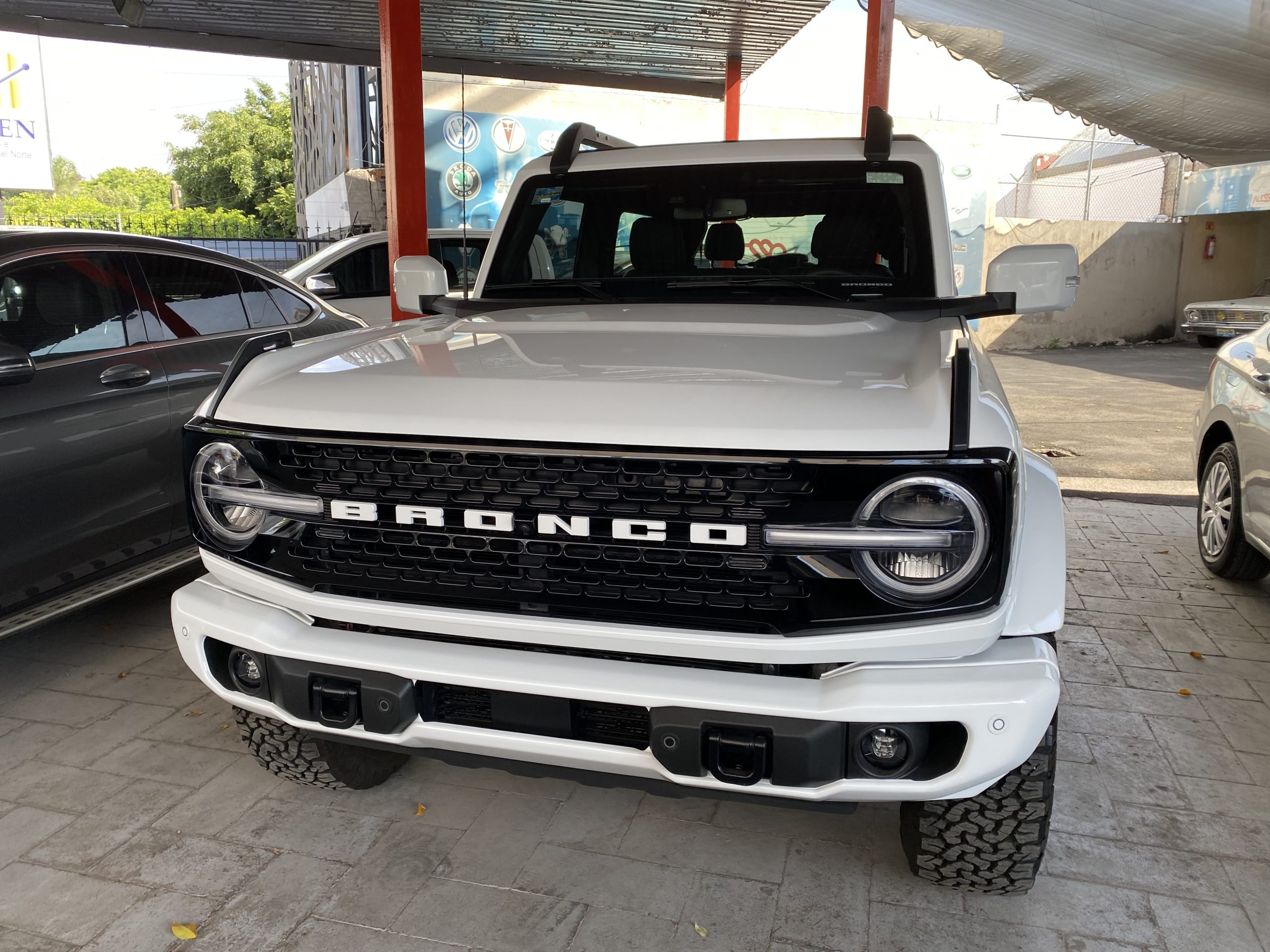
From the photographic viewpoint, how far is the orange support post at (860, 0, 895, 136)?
703cm

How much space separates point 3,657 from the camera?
12.6 feet

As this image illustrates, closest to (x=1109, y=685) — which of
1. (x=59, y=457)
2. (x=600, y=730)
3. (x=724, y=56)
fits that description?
(x=600, y=730)

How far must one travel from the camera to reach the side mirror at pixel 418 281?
11.1 ft

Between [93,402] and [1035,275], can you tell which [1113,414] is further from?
[93,402]

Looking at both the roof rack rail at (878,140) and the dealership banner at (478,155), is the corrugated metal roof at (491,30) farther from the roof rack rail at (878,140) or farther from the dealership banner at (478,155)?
the roof rack rail at (878,140)

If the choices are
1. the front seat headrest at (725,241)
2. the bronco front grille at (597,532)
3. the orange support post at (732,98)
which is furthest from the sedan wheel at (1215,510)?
the orange support post at (732,98)

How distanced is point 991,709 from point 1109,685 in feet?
7.04

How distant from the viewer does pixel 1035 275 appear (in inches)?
112

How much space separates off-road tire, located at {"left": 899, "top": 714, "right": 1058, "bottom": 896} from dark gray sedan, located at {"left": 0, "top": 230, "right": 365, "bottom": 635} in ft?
9.71

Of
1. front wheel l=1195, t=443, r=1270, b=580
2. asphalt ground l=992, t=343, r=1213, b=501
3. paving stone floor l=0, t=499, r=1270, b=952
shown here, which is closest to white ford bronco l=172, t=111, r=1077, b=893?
paving stone floor l=0, t=499, r=1270, b=952

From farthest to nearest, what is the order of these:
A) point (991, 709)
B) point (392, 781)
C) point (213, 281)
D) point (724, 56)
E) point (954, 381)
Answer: point (724, 56), point (213, 281), point (392, 781), point (954, 381), point (991, 709)

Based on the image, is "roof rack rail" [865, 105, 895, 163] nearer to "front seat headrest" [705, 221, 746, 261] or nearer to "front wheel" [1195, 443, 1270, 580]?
"front seat headrest" [705, 221, 746, 261]

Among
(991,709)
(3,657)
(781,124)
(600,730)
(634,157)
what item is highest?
(781,124)

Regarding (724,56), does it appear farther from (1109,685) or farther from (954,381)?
(954,381)
